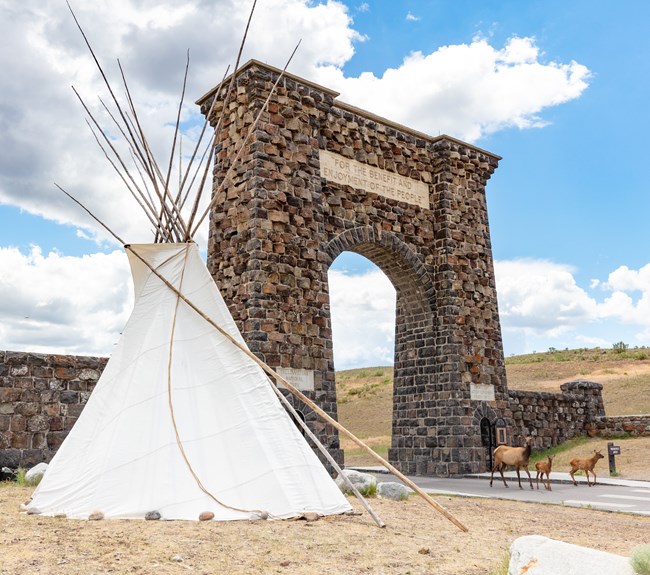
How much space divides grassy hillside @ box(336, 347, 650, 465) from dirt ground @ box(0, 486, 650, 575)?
15.8m

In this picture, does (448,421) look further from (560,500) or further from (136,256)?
(136,256)

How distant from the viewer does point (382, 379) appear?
42312 mm

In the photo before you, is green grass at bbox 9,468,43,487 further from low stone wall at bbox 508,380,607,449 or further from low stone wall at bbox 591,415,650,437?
low stone wall at bbox 591,415,650,437

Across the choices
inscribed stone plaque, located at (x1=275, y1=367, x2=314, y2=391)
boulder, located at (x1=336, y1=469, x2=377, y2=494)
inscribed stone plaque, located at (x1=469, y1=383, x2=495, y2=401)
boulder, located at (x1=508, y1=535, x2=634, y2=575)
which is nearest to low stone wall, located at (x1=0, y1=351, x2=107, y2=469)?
inscribed stone plaque, located at (x1=275, y1=367, x2=314, y2=391)

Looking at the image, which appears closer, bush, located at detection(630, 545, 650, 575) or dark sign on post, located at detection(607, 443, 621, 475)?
bush, located at detection(630, 545, 650, 575)

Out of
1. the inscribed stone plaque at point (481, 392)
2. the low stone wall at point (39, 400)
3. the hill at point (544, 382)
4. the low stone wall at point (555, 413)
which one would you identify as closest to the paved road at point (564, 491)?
the inscribed stone plaque at point (481, 392)

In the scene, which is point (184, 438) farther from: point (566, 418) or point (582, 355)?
point (582, 355)

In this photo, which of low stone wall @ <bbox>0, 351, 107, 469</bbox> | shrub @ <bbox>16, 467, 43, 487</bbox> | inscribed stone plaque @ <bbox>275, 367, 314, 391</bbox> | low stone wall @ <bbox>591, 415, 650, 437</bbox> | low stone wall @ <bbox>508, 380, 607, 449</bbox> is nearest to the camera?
shrub @ <bbox>16, 467, 43, 487</bbox>

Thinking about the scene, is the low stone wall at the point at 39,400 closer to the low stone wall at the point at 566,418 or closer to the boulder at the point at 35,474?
the boulder at the point at 35,474

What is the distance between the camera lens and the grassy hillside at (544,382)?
29.3m

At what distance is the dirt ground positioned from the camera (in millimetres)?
4584

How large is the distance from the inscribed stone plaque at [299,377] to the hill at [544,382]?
31.4 ft

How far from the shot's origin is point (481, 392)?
16250 mm

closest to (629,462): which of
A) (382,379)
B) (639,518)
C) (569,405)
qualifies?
(569,405)
